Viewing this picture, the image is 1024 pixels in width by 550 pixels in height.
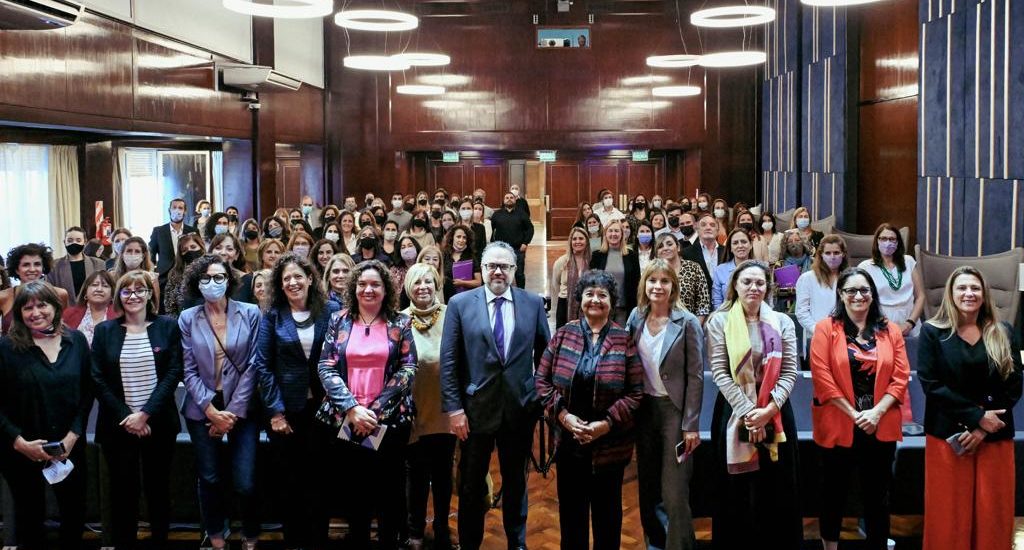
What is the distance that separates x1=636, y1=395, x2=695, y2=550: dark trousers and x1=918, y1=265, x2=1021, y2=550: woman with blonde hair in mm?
1205

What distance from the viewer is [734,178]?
2244cm

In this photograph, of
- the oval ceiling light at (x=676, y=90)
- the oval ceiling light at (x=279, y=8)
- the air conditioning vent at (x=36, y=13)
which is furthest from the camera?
the oval ceiling light at (x=676, y=90)

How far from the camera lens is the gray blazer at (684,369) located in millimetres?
4781

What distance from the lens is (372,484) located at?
4.95 meters

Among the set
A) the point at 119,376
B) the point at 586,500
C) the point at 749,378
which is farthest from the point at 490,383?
the point at 119,376

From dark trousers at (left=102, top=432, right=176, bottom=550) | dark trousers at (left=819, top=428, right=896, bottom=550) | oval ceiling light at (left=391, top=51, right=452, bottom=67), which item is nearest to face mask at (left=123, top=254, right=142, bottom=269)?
dark trousers at (left=102, top=432, right=176, bottom=550)

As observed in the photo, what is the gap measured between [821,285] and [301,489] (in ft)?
12.9

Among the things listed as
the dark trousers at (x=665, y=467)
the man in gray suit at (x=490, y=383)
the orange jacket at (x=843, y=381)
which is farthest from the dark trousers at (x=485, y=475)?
the orange jacket at (x=843, y=381)

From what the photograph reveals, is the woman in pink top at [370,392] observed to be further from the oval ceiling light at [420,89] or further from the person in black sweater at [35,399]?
the oval ceiling light at [420,89]

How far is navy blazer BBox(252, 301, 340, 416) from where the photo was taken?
500 cm

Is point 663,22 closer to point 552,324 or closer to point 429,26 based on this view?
point 429,26

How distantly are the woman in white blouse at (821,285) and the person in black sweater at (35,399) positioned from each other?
4.67 m

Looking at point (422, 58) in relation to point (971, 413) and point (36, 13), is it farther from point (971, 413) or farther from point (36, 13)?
point (971, 413)

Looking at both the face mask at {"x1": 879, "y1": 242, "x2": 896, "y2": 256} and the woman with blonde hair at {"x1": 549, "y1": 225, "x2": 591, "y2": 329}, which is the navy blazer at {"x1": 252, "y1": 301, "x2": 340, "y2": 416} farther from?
the face mask at {"x1": 879, "y1": 242, "x2": 896, "y2": 256}
